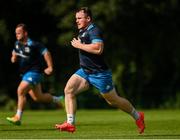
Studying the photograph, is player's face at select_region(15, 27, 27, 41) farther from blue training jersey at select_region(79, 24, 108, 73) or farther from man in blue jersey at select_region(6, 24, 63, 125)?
blue training jersey at select_region(79, 24, 108, 73)

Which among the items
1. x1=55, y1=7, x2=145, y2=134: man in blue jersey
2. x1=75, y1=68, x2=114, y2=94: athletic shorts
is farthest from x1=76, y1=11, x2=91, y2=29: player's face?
x1=75, y1=68, x2=114, y2=94: athletic shorts

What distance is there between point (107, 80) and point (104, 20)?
863 inches

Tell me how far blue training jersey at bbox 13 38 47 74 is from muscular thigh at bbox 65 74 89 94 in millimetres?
4719

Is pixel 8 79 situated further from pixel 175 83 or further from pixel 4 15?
pixel 175 83

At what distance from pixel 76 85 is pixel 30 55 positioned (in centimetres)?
496

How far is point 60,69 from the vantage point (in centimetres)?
3681

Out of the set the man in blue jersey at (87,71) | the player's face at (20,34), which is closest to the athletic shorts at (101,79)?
the man in blue jersey at (87,71)

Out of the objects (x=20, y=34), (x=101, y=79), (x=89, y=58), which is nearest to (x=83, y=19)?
(x=89, y=58)

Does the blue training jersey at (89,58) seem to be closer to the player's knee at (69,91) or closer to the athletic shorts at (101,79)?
the athletic shorts at (101,79)

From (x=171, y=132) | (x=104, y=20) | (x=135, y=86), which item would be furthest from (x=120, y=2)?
(x=171, y=132)

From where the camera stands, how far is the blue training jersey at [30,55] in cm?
1803

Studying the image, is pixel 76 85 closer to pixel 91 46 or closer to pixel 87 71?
pixel 87 71

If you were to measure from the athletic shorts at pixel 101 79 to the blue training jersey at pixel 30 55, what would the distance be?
472 centimetres

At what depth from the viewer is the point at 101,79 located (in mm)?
13391
